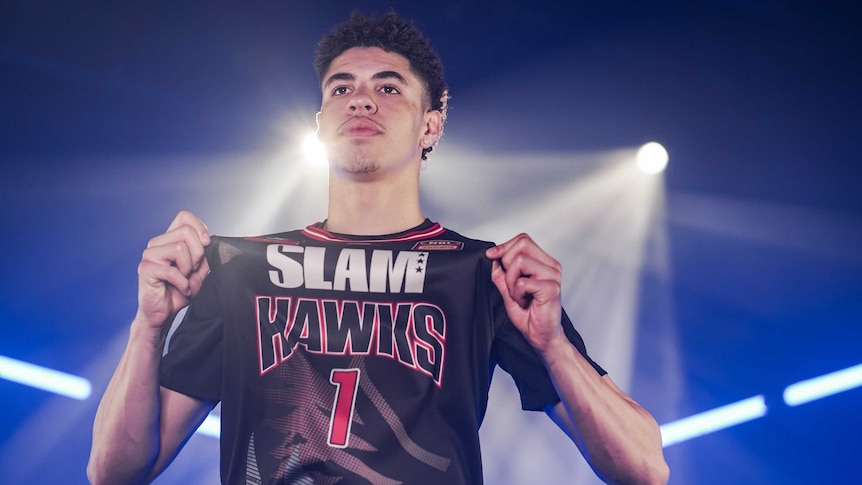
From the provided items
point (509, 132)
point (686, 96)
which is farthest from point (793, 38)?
point (509, 132)

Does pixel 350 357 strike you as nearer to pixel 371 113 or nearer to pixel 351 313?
pixel 351 313

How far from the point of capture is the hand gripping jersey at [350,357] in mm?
1671

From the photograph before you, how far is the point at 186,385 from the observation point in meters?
1.85

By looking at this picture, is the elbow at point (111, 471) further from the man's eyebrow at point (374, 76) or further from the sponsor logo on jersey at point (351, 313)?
the man's eyebrow at point (374, 76)

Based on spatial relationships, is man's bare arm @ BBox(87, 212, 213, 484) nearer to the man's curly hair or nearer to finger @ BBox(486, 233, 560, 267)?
finger @ BBox(486, 233, 560, 267)

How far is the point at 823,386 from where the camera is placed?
164 inches

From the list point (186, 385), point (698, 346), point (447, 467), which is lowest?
point (447, 467)

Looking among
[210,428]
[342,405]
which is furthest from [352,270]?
[210,428]

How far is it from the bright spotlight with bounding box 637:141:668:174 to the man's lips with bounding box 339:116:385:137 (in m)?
2.89

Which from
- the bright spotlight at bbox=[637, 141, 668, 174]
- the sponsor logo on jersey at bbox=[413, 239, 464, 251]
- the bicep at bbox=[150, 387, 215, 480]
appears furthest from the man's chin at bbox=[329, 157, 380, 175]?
the bright spotlight at bbox=[637, 141, 668, 174]

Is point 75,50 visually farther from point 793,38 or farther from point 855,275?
point 855,275

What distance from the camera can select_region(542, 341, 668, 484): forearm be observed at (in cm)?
170

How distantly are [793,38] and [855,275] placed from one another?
Answer: 1672 millimetres

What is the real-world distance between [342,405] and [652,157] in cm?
346
